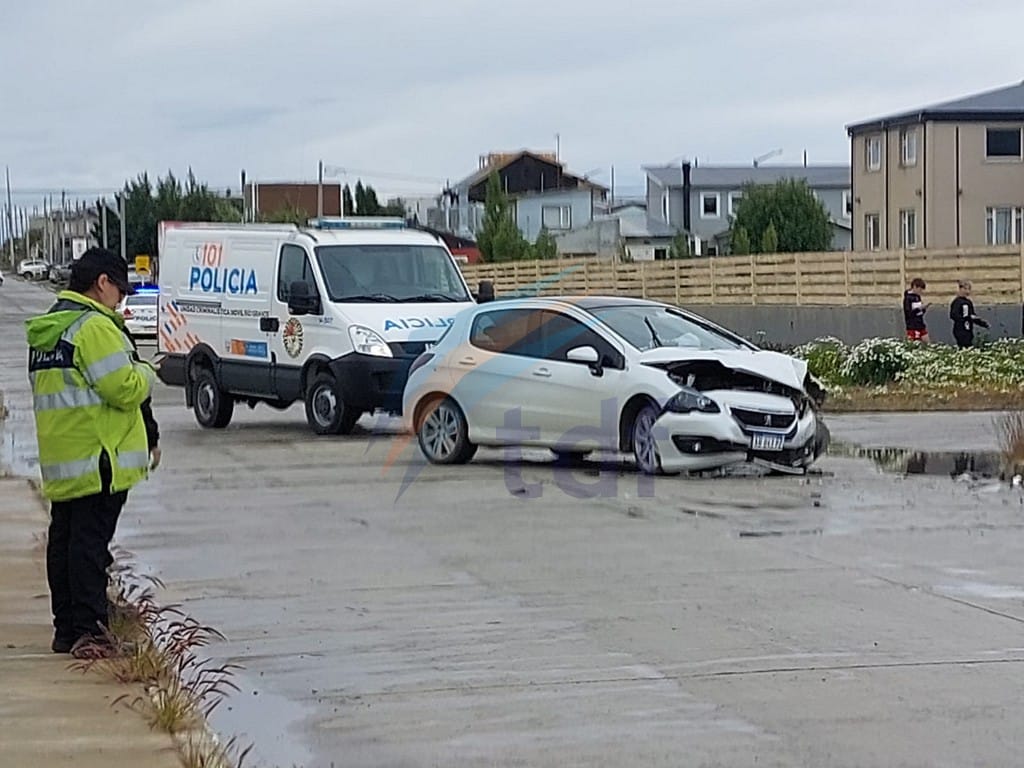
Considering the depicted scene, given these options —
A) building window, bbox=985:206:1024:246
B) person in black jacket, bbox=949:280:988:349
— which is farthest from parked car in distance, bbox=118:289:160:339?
building window, bbox=985:206:1024:246

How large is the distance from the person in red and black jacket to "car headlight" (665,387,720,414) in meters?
17.1

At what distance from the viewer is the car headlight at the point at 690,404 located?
595 inches

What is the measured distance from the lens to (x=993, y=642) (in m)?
8.58

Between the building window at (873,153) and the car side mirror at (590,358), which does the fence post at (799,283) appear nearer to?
the building window at (873,153)

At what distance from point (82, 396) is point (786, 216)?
63222mm

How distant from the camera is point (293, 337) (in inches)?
811

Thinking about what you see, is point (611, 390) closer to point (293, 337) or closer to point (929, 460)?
point (929, 460)

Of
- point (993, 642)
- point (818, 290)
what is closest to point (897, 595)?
point (993, 642)

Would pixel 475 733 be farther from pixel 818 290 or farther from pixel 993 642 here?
pixel 818 290

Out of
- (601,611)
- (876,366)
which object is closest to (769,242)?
(876,366)

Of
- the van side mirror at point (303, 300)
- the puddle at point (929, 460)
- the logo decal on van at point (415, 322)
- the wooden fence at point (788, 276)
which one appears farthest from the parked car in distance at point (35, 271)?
the puddle at point (929, 460)

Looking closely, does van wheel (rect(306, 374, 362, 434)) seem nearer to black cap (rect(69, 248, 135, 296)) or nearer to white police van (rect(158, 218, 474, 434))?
white police van (rect(158, 218, 474, 434))

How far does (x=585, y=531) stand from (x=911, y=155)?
154 feet

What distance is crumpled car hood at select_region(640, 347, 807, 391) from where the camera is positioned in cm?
1533
